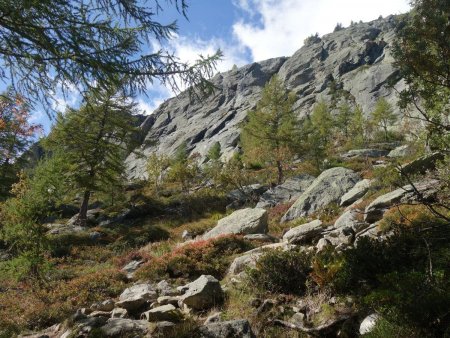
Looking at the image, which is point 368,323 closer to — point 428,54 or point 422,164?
point 428,54

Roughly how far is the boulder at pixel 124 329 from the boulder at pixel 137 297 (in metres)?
1.29

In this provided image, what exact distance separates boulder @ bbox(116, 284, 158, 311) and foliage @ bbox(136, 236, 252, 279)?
171 centimetres

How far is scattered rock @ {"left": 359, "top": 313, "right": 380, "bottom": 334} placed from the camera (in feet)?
16.0

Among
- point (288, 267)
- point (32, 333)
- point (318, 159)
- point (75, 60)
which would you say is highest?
point (75, 60)

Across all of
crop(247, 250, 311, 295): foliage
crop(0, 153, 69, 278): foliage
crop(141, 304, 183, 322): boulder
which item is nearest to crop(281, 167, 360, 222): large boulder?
crop(247, 250, 311, 295): foliage

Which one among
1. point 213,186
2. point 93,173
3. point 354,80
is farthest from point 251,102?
point 93,173

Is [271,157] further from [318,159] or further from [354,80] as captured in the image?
[354,80]

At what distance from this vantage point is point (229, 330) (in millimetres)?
5262

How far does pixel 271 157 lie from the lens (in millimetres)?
25672

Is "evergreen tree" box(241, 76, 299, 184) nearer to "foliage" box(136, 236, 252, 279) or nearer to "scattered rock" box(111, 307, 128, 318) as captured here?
"foliage" box(136, 236, 252, 279)

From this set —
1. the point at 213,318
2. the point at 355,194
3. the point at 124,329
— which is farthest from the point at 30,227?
the point at 355,194

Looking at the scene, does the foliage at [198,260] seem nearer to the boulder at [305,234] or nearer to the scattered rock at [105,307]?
the boulder at [305,234]

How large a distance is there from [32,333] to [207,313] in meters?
3.90

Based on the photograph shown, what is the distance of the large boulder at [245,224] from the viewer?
14617 mm
